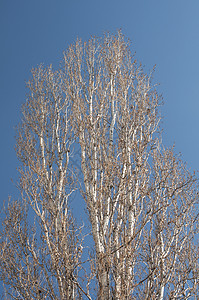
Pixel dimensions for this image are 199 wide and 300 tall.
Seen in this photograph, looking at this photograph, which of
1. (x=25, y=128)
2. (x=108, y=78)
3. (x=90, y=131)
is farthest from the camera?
(x=25, y=128)

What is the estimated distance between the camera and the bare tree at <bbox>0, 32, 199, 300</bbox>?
5809 mm

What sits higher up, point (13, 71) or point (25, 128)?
point (13, 71)

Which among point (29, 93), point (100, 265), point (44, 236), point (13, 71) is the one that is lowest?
point (100, 265)

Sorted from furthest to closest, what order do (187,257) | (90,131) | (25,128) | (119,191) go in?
(25,128) → (187,257) → (90,131) → (119,191)

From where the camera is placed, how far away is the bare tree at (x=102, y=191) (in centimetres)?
581

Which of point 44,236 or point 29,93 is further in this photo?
point 29,93

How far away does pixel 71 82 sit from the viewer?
812 centimetres

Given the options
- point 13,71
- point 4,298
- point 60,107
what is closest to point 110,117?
point 60,107

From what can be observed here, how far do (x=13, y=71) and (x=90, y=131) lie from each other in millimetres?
12968

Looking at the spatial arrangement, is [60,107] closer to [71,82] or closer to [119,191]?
[71,82]

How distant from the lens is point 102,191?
6.04 meters

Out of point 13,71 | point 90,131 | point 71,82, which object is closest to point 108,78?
point 71,82

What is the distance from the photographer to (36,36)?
61.8ft

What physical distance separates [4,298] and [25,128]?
3.55 meters
